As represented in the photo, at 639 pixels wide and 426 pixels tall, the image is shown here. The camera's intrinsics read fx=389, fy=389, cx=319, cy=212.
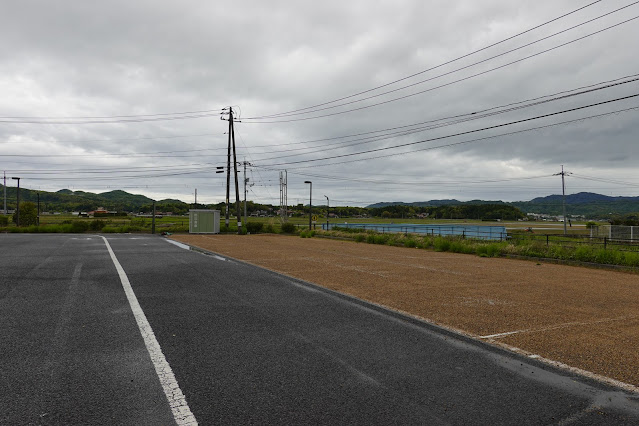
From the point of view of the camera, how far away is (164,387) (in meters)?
3.79

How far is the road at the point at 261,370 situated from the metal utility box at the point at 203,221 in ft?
123

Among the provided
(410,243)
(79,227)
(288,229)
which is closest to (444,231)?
(288,229)

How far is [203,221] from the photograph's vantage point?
44844mm

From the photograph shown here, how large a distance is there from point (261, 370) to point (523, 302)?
657cm

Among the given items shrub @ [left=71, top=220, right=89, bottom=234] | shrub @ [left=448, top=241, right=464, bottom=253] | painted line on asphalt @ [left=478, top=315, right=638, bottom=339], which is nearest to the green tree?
shrub @ [left=71, top=220, right=89, bottom=234]

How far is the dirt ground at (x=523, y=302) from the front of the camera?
17.4 feet

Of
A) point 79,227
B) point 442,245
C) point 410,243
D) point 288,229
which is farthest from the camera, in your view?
point 288,229

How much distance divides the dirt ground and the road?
760 mm

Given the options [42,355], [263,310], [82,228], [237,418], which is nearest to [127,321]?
[42,355]

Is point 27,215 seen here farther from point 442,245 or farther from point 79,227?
point 442,245

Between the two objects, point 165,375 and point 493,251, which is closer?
point 165,375

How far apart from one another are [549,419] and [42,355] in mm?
5405

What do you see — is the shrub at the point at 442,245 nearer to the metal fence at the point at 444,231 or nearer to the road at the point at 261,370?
the metal fence at the point at 444,231

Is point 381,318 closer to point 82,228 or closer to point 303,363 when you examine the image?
point 303,363
